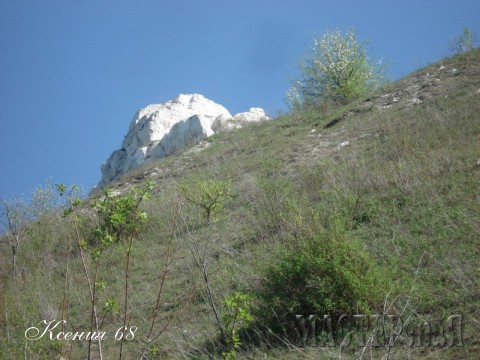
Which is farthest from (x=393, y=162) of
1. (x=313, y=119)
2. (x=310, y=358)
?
(x=313, y=119)

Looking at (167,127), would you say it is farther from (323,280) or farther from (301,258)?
(323,280)

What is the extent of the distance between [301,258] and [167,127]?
29.1m

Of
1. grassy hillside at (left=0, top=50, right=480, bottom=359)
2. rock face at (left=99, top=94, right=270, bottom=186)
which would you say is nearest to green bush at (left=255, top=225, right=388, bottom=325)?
grassy hillside at (left=0, top=50, right=480, bottom=359)

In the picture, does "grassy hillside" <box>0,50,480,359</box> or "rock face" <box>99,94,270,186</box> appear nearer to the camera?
"grassy hillside" <box>0,50,480,359</box>

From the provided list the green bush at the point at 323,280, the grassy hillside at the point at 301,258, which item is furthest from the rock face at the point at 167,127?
the green bush at the point at 323,280

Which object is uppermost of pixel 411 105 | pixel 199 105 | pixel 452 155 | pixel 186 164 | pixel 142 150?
pixel 199 105

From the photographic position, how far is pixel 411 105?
520 inches

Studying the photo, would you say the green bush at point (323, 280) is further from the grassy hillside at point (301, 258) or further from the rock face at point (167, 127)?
the rock face at point (167, 127)

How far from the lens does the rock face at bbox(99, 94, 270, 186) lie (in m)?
25.9

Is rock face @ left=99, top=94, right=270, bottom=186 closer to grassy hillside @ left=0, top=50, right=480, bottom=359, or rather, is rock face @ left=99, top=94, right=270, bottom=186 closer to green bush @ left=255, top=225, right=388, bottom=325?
grassy hillside @ left=0, top=50, right=480, bottom=359

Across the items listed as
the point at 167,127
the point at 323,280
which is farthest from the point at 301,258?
the point at 167,127

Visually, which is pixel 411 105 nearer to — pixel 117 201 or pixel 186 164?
pixel 186 164

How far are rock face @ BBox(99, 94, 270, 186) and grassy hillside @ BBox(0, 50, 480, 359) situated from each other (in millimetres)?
12745

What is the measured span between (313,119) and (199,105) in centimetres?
1964
